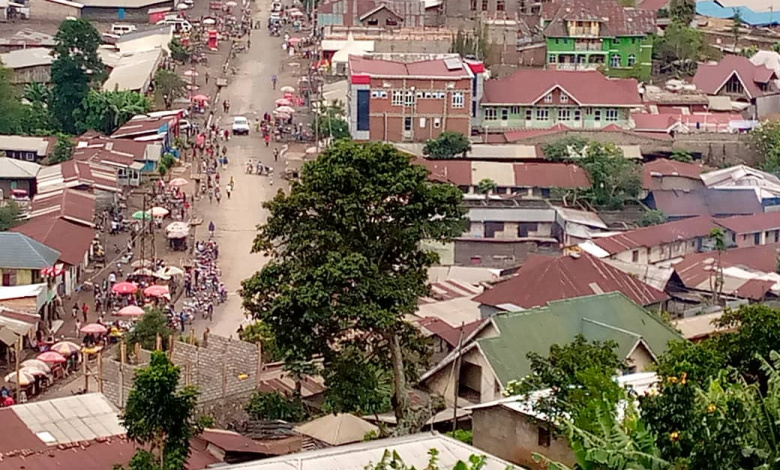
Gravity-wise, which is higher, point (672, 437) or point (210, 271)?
point (672, 437)

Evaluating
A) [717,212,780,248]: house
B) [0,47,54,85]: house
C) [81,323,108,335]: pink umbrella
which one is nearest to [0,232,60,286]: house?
[81,323,108,335]: pink umbrella

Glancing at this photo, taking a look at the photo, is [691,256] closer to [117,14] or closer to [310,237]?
[310,237]

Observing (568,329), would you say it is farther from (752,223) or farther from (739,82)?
(739,82)

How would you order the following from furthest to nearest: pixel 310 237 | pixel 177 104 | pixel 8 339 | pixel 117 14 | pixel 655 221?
pixel 117 14
pixel 177 104
pixel 655 221
pixel 8 339
pixel 310 237

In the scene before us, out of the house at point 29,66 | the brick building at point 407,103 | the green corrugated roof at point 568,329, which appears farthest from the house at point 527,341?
the house at point 29,66

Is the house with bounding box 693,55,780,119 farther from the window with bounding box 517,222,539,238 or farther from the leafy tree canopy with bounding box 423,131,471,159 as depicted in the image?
the window with bounding box 517,222,539,238

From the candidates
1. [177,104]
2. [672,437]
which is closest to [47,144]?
[177,104]
